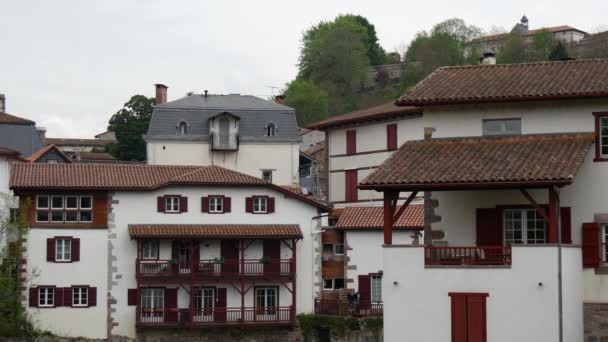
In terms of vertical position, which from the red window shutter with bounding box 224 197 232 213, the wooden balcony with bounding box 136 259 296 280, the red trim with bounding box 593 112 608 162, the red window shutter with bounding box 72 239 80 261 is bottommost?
the wooden balcony with bounding box 136 259 296 280

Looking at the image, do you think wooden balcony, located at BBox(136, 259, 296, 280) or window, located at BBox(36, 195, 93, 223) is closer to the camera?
wooden balcony, located at BBox(136, 259, 296, 280)

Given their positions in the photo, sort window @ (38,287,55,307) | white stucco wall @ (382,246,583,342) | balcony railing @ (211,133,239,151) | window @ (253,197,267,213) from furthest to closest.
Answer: balcony railing @ (211,133,239,151), window @ (253,197,267,213), window @ (38,287,55,307), white stucco wall @ (382,246,583,342)

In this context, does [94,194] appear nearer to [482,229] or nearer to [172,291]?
[172,291]

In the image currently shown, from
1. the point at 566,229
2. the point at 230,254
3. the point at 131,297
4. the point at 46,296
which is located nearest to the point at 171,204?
the point at 230,254

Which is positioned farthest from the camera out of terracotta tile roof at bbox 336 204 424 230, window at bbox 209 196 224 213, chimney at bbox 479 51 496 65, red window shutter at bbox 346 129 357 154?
red window shutter at bbox 346 129 357 154

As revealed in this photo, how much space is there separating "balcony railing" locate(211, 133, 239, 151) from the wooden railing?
22.1 m

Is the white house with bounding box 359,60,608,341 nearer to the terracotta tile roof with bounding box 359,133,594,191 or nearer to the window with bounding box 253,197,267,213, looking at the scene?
the terracotta tile roof with bounding box 359,133,594,191

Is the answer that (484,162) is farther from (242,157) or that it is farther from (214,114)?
(214,114)

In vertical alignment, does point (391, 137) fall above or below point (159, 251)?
above

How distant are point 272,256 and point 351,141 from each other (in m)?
13.1

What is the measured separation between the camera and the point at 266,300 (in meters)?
62.9

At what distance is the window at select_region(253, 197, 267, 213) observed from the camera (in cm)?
6322

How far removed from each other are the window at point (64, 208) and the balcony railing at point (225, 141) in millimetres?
21243

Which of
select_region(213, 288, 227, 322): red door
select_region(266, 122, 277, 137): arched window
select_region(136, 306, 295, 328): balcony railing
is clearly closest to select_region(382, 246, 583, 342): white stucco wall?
select_region(136, 306, 295, 328): balcony railing
